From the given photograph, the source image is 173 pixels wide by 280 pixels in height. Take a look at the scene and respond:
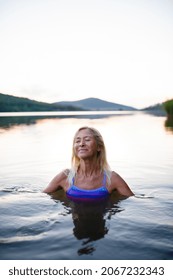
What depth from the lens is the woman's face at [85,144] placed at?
5.56m

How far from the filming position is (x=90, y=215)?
5.16 m

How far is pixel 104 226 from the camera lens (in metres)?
4.68

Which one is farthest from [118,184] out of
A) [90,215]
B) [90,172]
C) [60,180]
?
[60,180]

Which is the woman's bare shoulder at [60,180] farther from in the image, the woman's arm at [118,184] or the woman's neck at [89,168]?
the woman's arm at [118,184]

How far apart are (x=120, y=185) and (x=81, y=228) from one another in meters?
1.53

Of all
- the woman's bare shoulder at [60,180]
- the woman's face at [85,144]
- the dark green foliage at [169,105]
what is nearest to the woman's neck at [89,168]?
the woman's face at [85,144]

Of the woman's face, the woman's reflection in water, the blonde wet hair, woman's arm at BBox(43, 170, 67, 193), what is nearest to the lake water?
the woman's reflection in water

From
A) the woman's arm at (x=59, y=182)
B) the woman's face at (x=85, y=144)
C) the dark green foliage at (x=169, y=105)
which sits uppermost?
the dark green foliage at (x=169, y=105)

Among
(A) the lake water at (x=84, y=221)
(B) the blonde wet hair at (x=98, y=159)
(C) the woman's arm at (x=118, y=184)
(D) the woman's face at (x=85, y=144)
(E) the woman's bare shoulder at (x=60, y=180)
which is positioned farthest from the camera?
(E) the woman's bare shoulder at (x=60, y=180)

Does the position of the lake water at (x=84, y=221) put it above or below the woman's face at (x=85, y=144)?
below

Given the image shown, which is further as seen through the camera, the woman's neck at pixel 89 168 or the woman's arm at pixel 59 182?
the woman's arm at pixel 59 182

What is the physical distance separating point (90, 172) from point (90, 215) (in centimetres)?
98
